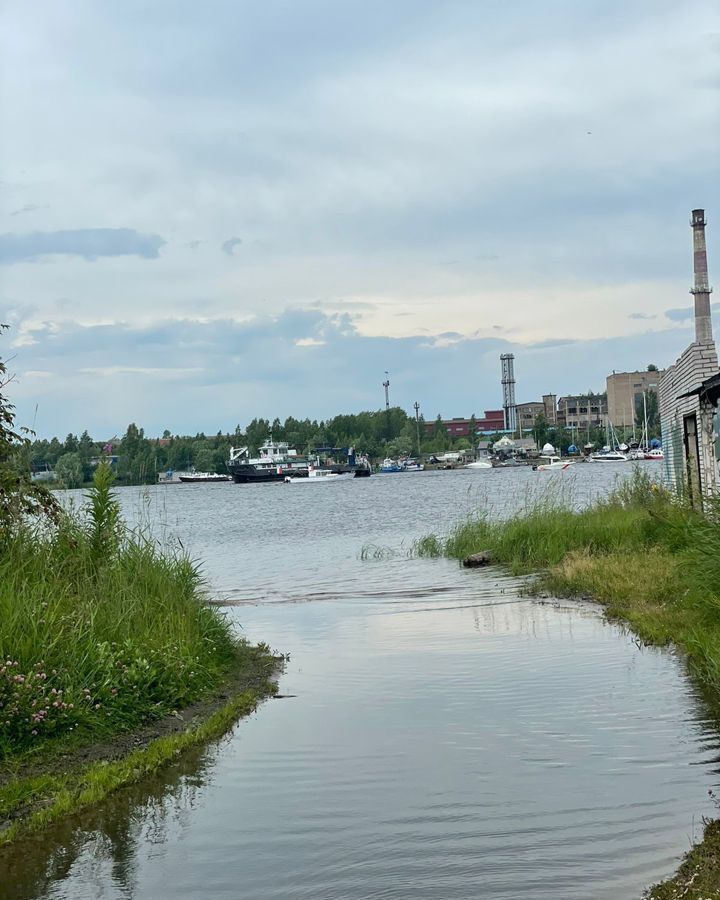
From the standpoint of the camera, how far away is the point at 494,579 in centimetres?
2161

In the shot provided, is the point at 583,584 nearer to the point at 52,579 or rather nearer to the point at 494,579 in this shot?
the point at 494,579

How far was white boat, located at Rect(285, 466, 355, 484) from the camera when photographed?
150 meters

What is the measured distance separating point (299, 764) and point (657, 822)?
3023 mm

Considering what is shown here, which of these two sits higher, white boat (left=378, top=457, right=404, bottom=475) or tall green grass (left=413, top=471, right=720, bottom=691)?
white boat (left=378, top=457, right=404, bottom=475)

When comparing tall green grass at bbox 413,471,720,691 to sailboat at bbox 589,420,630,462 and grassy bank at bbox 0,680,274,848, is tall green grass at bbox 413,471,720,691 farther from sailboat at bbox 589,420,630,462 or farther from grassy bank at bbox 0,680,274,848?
sailboat at bbox 589,420,630,462

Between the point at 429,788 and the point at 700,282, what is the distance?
210 feet

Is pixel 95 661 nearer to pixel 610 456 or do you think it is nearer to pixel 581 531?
pixel 581 531

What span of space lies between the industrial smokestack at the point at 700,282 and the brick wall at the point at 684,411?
102ft

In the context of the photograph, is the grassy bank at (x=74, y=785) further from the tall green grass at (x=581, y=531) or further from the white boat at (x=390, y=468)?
the white boat at (x=390, y=468)

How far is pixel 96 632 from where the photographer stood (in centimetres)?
1023

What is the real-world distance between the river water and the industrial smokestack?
5463 cm

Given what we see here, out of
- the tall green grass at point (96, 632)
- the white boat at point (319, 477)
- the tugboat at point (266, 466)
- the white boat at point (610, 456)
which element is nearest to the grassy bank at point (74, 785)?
the tall green grass at point (96, 632)

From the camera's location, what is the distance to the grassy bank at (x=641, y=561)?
35.2 feet

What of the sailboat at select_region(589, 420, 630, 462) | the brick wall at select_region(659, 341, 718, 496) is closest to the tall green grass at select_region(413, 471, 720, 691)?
the brick wall at select_region(659, 341, 718, 496)
